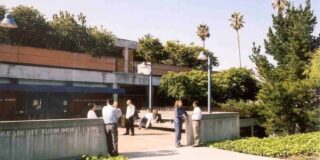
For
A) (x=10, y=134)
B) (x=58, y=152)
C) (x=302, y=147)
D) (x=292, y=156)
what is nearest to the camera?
(x=10, y=134)

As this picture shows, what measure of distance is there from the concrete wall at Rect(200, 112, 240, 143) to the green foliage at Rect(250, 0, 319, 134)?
319 inches

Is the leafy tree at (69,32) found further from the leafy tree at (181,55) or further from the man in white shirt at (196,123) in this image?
the man in white shirt at (196,123)

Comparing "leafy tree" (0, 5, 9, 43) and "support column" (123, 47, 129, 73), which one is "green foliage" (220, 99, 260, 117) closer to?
"support column" (123, 47, 129, 73)

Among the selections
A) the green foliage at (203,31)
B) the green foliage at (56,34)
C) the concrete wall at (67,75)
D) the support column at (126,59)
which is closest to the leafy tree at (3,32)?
the green foliage at (56,34)

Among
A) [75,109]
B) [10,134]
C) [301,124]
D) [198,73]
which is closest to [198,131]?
[10,134]

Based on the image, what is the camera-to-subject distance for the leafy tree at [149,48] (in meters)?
39.4

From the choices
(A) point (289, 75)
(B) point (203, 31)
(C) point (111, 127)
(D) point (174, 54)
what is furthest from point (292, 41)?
(B) point (203, 31)

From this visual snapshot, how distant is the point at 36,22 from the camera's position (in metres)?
28.4

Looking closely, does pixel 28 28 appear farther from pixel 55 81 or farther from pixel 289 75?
pixel 289 75

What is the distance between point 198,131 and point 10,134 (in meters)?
7.28

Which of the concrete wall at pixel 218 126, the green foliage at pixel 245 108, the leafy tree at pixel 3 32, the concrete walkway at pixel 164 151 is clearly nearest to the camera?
the concrete walkway at pixel 164 151

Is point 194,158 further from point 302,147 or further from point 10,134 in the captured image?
point 10,134

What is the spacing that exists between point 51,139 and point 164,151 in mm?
4183

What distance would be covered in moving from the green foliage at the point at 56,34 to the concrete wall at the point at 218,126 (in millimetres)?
16015
